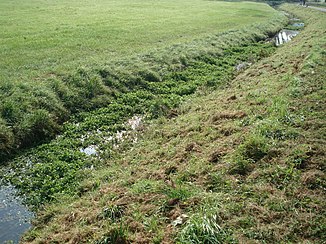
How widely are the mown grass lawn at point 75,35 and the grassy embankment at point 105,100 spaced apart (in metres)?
2.39

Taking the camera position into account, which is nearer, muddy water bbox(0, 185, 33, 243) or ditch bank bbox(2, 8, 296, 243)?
muddy water bbox(0, 185, 33, 243)

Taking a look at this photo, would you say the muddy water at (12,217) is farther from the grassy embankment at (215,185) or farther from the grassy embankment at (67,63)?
the grassy embankment at (67,63)

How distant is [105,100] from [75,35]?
14961 millimetres

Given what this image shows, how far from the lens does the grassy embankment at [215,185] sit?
734 cm

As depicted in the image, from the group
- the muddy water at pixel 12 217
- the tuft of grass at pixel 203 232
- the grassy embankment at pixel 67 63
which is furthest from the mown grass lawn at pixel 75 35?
the tuft of grass at pixel 203 232

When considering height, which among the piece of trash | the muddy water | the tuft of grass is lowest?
the muddy water

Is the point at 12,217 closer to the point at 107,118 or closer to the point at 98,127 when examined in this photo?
the point at 98,127

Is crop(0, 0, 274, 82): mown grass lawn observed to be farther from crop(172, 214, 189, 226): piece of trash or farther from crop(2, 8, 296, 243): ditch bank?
crop(172, 214, 189, 226): piece of trash

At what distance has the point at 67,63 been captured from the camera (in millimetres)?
20500

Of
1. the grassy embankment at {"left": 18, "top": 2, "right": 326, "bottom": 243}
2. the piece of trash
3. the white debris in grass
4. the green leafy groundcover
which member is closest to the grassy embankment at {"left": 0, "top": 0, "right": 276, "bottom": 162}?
the green leafy groundcover

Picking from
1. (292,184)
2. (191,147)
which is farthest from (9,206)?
(292,184)

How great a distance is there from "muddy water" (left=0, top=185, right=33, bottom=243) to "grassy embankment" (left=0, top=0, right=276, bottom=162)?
2438mm

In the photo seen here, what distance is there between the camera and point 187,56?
2495 cm

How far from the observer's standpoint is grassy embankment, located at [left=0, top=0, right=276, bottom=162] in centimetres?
1370
